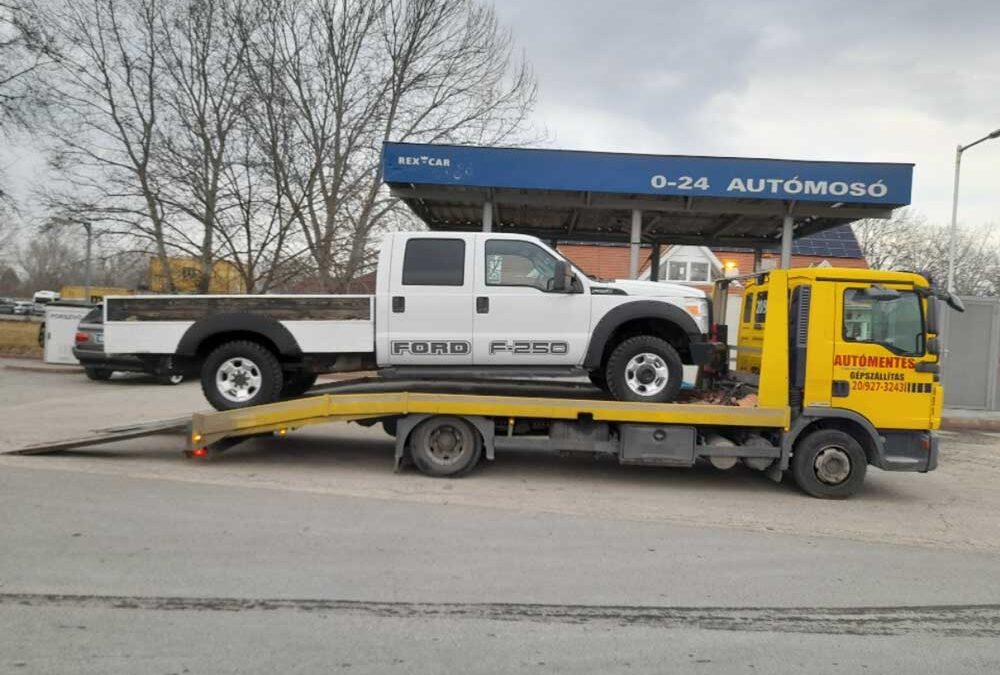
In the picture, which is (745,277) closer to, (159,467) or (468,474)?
(468,474)

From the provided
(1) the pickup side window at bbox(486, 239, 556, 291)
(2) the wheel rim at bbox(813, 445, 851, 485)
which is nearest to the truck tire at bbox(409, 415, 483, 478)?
(1) the pickup side window at bbox(486, 239, 556, 291)

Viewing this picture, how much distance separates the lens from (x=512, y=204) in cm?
1248

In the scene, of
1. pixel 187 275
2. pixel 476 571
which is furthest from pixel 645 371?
pixel 187 275

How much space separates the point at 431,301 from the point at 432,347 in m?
→ 0.50

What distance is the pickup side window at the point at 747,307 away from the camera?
796 centimetres

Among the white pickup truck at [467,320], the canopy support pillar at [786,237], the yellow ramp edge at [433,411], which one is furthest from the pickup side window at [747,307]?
the canopy support pillar at [786,237]

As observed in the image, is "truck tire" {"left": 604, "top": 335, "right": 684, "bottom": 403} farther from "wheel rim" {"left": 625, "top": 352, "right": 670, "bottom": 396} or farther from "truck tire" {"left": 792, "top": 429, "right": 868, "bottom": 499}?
"truck tire" {"left": 792, "top": 429, "right": 868, "bottom": 499}

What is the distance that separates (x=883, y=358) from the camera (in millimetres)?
6875

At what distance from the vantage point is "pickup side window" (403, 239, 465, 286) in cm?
732

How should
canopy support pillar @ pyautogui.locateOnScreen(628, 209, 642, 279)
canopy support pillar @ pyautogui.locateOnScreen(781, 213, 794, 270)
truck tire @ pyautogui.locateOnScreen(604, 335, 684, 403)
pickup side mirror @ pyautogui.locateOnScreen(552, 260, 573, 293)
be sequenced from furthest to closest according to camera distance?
canopy support pillar @ pyautogui.locateOnScreen(628, 209, 642, 279)
canopy support pillar @ pyautogui.locateOnScreen(781, 213, 794, 270)
truck tire @ pyautogui.locateOnScreen(604, 335, 684, 403)
pickup side mirror @ pyautogui.locateOnScreen(552, 260, 573, 293)

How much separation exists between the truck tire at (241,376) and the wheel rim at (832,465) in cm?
592

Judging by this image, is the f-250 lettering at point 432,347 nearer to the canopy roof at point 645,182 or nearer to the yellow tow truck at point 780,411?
the yellow tow truck at point 780,411

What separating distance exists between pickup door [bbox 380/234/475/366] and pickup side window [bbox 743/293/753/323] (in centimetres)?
333

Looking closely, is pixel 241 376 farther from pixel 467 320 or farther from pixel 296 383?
pixel 467 320
